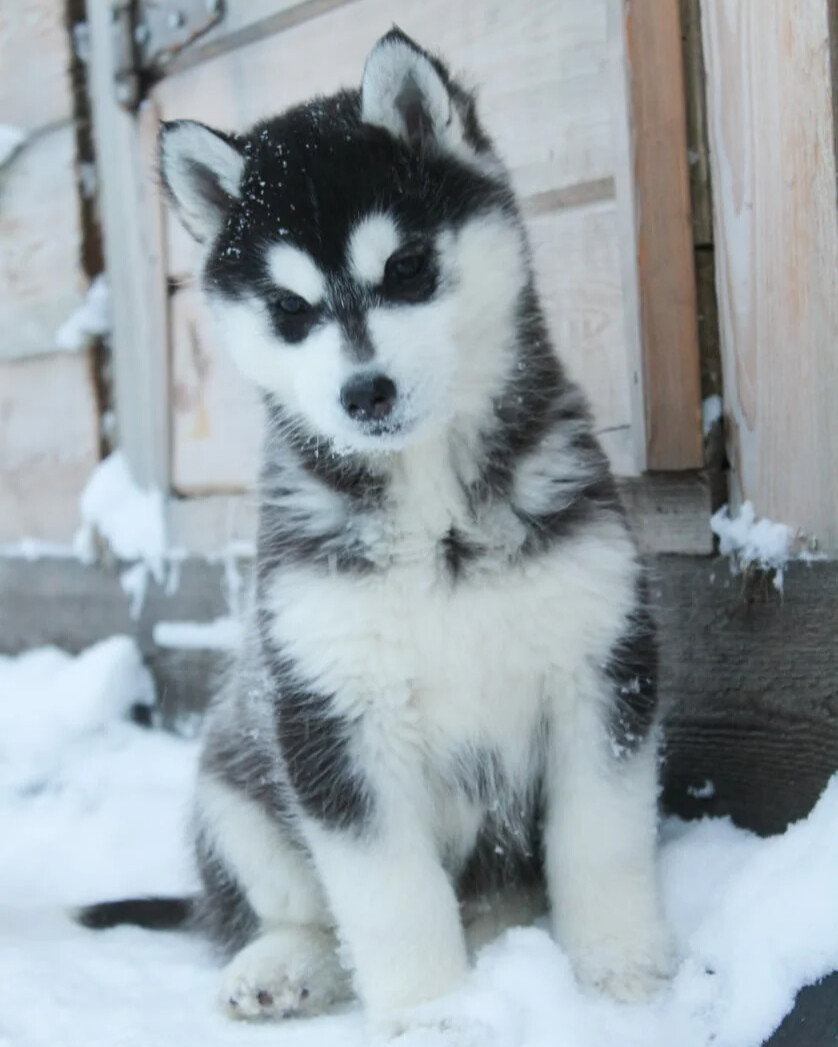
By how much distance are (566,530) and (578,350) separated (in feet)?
3.40

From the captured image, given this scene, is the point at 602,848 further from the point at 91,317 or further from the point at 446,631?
the point at 91,317

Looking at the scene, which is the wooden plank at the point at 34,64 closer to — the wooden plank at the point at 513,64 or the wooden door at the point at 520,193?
the wooden door at the point at 520,193

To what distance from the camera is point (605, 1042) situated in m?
2.02

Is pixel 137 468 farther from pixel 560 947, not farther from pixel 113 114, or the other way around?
pixel 560 947

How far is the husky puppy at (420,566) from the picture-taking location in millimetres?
2209

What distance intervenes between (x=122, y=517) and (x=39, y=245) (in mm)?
1084

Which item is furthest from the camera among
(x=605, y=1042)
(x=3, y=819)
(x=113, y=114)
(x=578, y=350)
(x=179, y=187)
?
(x=113, y=114)

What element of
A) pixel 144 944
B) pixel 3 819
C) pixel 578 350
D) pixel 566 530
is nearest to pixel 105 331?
pixel 3 819

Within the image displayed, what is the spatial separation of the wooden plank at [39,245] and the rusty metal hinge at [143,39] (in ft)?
1.30

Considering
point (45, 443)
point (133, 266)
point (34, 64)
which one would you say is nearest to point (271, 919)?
point (133, 266)

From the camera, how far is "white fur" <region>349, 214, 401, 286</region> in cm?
221

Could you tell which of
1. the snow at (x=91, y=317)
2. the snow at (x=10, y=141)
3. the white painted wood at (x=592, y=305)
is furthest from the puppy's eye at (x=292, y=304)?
the snow at (x=10, y=141)

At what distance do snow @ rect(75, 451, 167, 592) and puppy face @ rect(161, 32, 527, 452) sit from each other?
1941 mm

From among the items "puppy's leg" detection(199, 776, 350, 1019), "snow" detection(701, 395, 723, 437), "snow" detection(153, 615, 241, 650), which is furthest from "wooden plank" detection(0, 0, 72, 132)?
"puppy's leg" detection(199, 776, 350, 1019)
